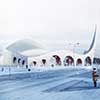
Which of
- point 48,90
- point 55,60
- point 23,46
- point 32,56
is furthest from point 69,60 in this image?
point 48,90

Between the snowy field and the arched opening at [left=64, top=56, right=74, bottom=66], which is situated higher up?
the arched opening at [left=64, top=56, right=74, bottom=66]

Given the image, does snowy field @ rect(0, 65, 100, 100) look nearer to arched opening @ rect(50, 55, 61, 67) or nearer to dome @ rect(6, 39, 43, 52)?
arched opening @ rect(50, 55, 61, 67)

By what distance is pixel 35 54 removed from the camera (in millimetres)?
89375

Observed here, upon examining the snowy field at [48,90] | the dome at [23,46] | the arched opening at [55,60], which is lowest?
the snowy field at [48,90]

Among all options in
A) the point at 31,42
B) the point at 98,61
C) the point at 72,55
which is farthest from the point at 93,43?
the point at 31,42

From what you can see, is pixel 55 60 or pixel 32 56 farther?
pixel 55 60

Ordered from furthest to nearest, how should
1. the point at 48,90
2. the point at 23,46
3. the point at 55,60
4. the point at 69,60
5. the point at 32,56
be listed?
the point at 69,60, the point at 23,46, the point at 55,60, the point at 32,56, the point at 48,90

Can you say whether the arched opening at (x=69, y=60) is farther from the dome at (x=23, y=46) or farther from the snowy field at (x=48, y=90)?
the snowy field at (x=48, y=90)

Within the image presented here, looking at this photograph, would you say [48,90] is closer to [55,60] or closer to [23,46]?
[55,60]

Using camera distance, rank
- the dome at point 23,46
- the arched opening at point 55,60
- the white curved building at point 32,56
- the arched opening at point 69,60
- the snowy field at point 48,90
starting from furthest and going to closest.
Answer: the arched opening at point 69,60 < the dome at point 23,46 < the arched opening at point 55,60 < the white curved building at point 32,56 < the snowy field at point 48,90

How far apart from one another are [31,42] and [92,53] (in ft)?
78.3

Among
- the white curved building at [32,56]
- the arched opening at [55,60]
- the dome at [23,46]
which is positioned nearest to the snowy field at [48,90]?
the white curved building at [32,56]

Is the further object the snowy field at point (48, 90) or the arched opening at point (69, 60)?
the arched opening at point (69, 60)

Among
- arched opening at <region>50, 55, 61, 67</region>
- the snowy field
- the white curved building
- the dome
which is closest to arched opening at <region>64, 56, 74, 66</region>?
the white curved building
